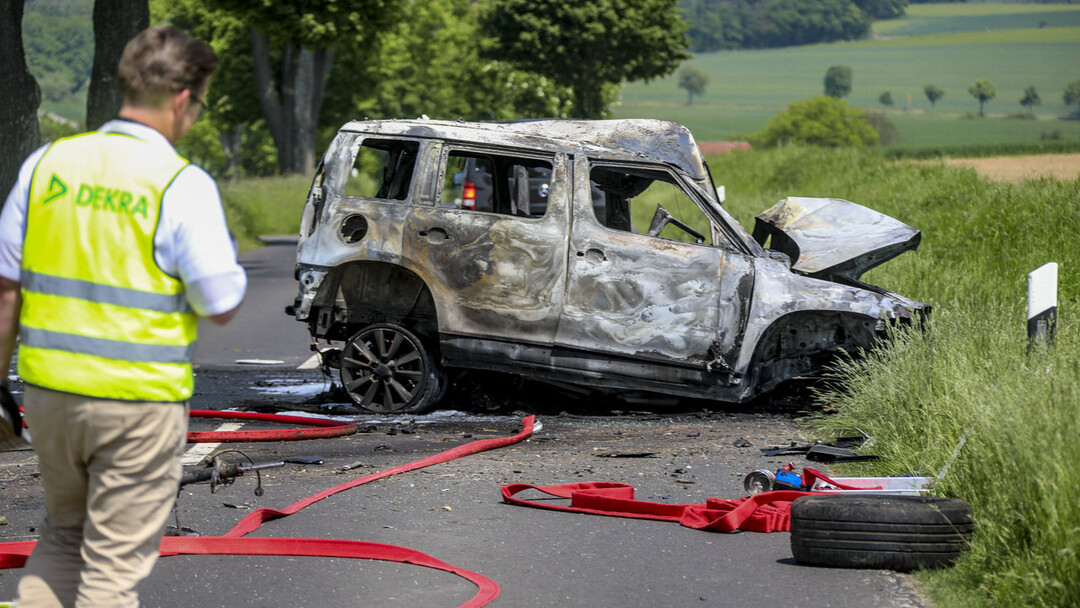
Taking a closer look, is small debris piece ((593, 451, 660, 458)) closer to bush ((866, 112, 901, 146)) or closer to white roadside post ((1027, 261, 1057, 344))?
white roadside post ((1027, 261, 1057, 344))

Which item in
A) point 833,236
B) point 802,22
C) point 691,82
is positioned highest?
point 802,22

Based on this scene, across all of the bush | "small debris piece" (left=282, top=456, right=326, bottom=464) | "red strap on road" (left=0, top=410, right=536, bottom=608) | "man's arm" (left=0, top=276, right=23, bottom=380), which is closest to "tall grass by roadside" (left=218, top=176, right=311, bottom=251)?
"small debris piece" (left=282, top=456, right=326, bottom=464)

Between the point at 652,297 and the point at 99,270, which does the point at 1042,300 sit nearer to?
the point at 652,297

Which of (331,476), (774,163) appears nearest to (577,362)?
(331,476)

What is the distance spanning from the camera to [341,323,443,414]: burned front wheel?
30.9 ft

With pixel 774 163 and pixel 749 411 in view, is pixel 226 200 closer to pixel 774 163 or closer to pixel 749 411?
pixel 774 163

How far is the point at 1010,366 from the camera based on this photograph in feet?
24.6

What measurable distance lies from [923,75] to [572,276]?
142 m

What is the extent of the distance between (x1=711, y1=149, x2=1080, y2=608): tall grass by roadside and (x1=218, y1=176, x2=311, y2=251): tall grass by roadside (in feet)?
70.4

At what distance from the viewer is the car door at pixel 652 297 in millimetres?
8914

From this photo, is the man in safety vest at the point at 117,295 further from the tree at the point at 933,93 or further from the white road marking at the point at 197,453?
the tree at the point at 933,93

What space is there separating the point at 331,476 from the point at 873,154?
2411cm

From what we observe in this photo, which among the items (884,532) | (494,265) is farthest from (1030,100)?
(884,532)

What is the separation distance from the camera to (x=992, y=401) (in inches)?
230
